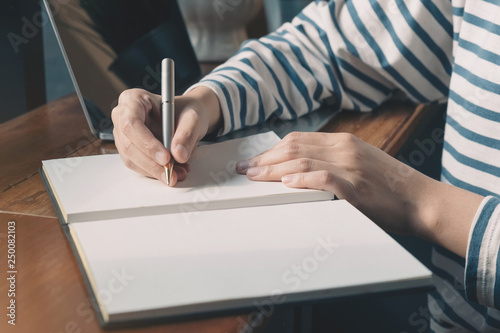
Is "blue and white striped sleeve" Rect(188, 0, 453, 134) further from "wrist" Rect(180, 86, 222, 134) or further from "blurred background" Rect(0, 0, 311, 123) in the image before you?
"blurred background" Rect(0, 0, 311, 123)

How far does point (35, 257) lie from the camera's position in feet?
1.63

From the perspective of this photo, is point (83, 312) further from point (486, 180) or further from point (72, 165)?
point (486, 180)

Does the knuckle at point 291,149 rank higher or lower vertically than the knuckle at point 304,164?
higher

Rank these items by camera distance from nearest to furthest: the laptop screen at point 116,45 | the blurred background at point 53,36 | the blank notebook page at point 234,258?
the blank notebook page at point 234,258
the laptop screen at point 116,45
the blurred background at point 53,36

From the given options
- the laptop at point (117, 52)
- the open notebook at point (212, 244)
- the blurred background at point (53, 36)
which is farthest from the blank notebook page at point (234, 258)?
the blurred background at point (53, 36)

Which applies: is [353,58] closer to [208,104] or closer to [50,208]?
[208,104]

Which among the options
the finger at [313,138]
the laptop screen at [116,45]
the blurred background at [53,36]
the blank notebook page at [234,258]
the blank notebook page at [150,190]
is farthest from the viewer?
the blurred background at [53,36]

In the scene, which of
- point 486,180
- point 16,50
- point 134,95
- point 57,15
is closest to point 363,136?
point 486,180

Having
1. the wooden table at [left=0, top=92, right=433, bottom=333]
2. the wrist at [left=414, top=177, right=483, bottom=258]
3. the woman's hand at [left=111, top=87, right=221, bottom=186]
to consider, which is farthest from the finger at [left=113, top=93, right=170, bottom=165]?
the wrist at [left=414, top=177, right=483, bottom=258]

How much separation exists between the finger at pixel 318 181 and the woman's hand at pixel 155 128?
11 cm

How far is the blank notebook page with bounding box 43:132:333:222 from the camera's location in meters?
0.51

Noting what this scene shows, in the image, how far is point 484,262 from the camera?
0.52 m

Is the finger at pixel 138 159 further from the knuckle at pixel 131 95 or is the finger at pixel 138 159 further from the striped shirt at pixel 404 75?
the striped shirt at pixel 404 75

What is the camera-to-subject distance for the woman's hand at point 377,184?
57 cm
